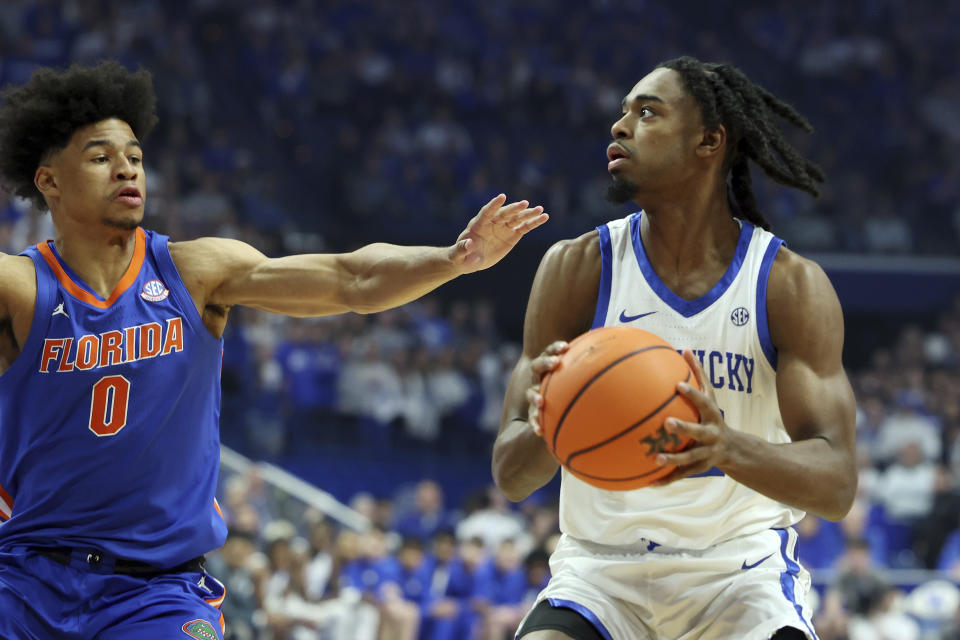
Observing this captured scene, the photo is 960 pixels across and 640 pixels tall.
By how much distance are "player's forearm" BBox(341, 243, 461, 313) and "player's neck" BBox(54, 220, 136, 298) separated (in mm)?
726

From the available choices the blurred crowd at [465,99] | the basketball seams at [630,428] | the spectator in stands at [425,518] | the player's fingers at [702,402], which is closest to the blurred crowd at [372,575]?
the spectator in stands at [425,518]

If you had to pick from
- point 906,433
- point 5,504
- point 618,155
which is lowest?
point 906,433

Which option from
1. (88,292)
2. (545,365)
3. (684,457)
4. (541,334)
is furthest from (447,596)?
(684,457)

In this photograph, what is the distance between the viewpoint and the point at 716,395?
3.72m

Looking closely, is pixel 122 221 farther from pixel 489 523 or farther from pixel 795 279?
pixel 489 523

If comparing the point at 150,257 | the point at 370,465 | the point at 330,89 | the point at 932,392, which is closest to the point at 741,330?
the point at 150,257

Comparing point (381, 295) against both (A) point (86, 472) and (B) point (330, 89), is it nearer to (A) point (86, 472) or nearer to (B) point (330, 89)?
(A) point (86, 472)

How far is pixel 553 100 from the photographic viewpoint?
1745cm

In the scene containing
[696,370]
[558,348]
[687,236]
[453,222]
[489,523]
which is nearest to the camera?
[696,370]

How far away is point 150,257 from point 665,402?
1.87 metres

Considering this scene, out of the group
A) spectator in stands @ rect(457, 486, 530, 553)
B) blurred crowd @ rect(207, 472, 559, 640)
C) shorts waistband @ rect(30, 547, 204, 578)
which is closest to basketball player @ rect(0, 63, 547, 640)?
shorts waistband @ rect(30, 547, 204, 578)

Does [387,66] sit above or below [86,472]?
above

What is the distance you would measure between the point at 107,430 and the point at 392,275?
102 centimetres

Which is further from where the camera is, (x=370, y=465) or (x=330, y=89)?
(x=330, y=89)
